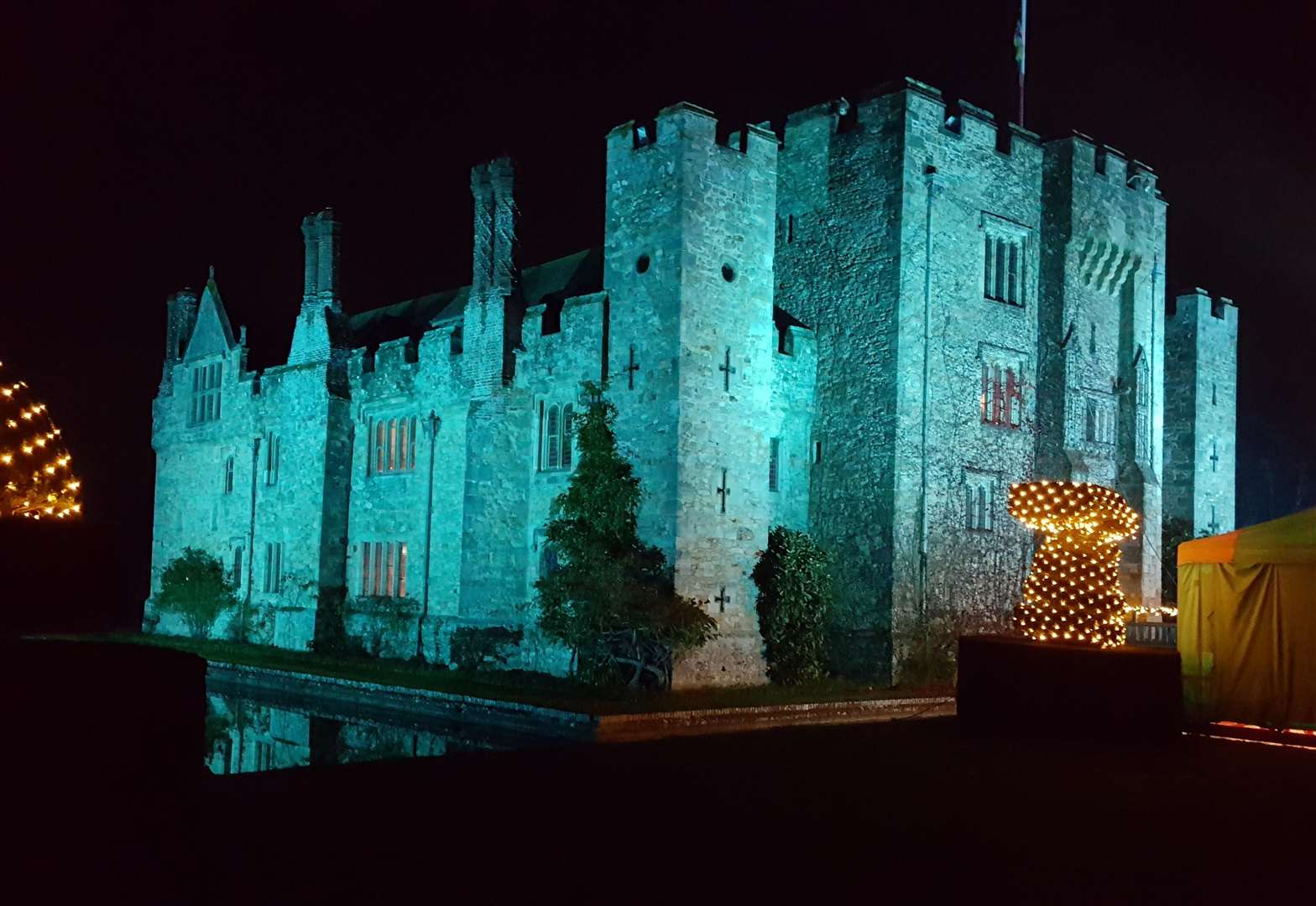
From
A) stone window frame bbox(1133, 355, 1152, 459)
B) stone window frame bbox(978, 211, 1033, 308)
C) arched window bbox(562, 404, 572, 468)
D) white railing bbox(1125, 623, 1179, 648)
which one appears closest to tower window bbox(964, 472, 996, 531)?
white railing bbox(1125, 623, 1179, 648)

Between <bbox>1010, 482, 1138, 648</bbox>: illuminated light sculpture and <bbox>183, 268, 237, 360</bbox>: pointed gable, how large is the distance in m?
28.1

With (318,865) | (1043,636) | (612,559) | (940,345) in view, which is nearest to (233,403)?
(612,559)

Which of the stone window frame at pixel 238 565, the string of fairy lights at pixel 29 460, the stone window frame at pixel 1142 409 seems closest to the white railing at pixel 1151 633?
the stone window frame at pixel 1142 409

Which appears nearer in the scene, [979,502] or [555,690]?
[555,690]

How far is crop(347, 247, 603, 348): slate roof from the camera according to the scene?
30.0 metres

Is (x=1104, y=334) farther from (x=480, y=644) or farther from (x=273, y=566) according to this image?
(x=273, y=566)

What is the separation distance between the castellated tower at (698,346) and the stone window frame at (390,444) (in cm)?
787

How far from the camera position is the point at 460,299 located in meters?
34.2

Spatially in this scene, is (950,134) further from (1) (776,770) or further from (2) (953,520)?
(1) (776,770)

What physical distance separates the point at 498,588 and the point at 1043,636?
1413 centimetres

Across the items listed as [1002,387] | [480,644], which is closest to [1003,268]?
[1002,387]

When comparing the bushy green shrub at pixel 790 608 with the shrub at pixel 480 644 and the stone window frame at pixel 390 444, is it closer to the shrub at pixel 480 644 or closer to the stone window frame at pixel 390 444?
the shrub at pixel 480 644

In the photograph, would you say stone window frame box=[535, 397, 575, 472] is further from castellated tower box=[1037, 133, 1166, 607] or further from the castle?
castellated tower box=[1037, 133, 1166, 607]

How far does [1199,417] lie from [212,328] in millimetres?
29821
